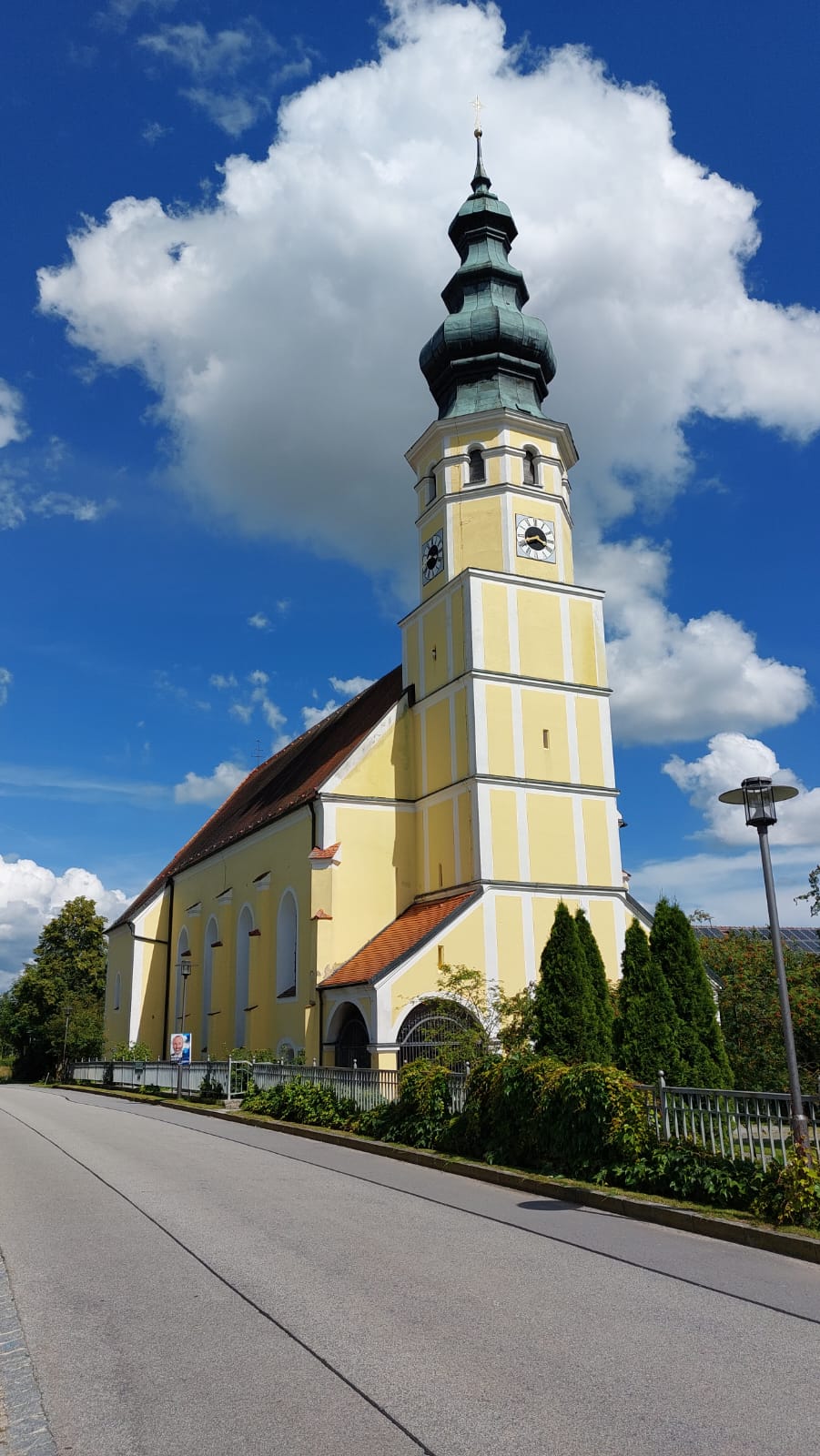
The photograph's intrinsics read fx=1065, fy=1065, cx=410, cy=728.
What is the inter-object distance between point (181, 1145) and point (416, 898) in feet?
40.2

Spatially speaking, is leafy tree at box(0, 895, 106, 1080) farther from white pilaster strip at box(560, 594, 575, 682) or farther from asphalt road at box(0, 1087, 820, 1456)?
asphalt road at box(0, 1087, 820, 1456)

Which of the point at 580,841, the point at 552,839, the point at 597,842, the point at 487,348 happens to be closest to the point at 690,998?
the point at 552,839

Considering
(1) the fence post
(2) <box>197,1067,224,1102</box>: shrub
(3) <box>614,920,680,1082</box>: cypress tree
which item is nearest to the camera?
(1) the fence post

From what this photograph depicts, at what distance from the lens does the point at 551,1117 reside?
464 inches

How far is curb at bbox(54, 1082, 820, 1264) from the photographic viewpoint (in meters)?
8.05

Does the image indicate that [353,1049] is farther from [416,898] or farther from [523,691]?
[523,691]

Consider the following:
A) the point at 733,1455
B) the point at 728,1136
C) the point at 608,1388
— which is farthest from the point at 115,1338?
the point at 728,1136

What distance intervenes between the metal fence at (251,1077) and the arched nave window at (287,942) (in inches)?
124

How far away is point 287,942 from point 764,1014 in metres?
13.8

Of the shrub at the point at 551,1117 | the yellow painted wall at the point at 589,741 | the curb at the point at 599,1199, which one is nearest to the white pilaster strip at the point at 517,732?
the yellow painted wall at the point at 589,741

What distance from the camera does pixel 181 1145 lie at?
15.8 m

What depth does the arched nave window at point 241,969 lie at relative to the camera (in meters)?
32.3

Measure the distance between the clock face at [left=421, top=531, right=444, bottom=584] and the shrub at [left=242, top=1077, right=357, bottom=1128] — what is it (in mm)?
14243

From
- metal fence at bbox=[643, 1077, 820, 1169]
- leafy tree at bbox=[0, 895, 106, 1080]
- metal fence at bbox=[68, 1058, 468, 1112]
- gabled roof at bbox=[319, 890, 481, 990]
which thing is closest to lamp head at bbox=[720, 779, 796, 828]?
metal fence at bbox=[643, 1077, 820, 1169]
